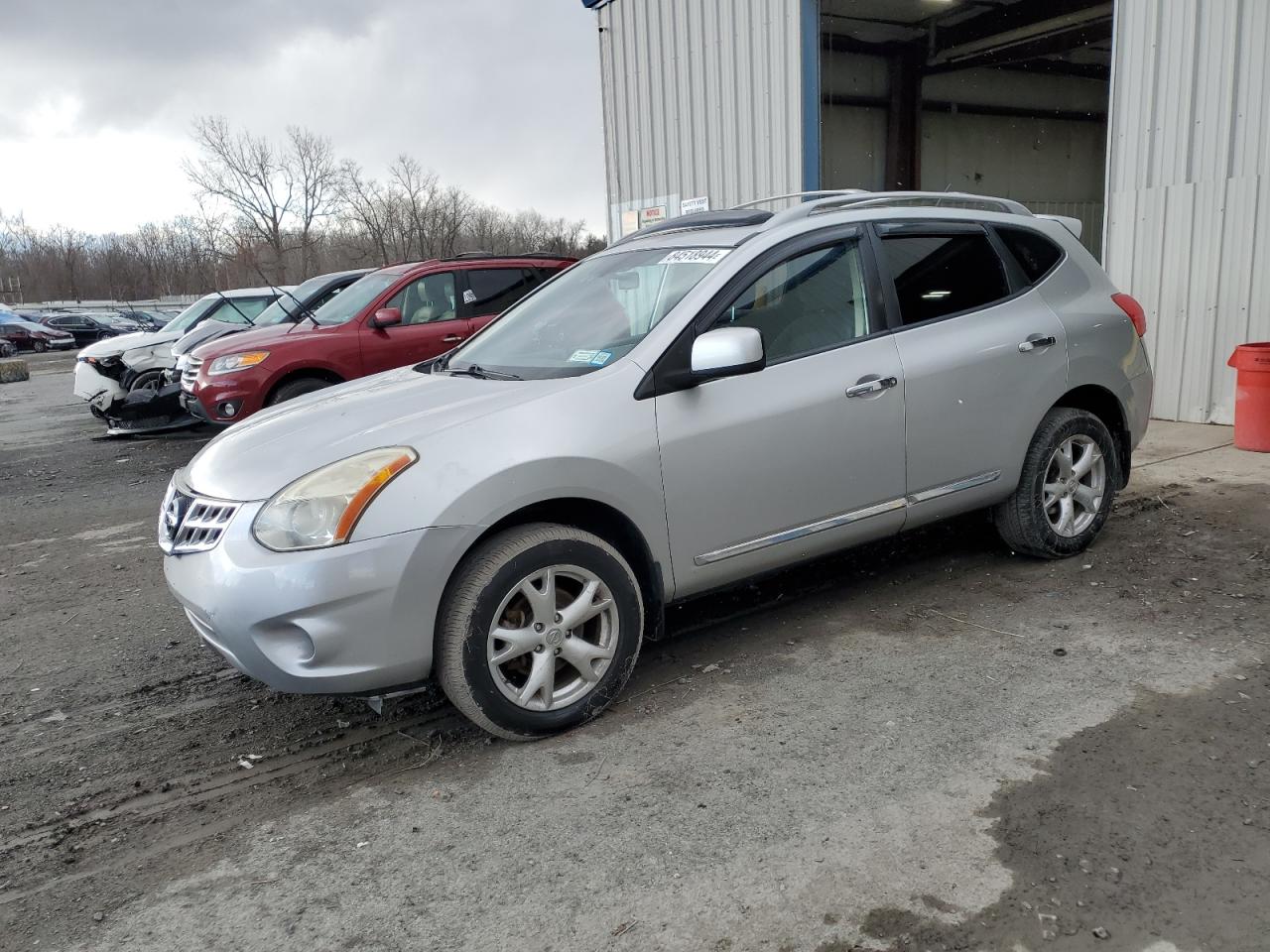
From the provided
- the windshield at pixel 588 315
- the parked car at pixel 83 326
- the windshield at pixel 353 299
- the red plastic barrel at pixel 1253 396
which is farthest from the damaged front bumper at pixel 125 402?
the parked car at pixel 83 326

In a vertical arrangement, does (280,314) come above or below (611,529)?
above

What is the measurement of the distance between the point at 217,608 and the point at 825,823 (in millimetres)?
2009

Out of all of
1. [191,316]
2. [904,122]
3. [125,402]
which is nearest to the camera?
[125,402]

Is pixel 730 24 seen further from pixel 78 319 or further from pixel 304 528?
pixel 78 319

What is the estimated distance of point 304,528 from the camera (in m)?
3.10

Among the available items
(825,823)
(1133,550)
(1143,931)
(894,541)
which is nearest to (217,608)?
(825,823)

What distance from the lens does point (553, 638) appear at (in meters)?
3.36

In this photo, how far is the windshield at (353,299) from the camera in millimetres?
9641

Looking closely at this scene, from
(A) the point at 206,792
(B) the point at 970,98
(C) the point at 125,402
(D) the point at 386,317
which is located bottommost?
(A) the point at 206,792

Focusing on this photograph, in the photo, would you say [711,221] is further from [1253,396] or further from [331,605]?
[1253,396]

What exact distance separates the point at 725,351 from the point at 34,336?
40991 millimetres

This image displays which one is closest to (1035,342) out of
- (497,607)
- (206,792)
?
(497,607)

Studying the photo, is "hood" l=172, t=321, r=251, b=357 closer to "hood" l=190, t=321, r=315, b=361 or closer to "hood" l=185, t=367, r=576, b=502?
"hood" l=190, t=321, r=315, b=361

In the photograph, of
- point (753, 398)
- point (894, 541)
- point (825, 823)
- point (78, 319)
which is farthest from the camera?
point (78, 319)
